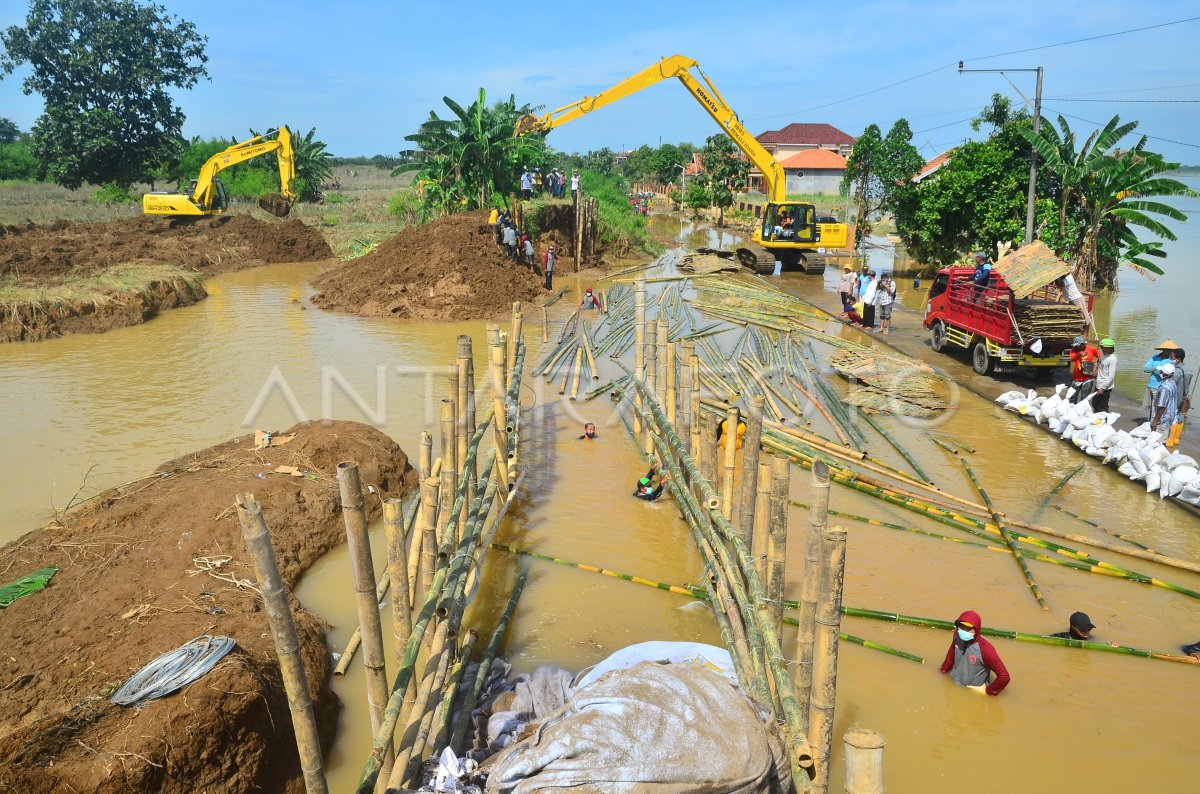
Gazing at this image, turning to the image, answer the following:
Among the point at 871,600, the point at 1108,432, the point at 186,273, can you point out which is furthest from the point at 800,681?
the point at 186,273

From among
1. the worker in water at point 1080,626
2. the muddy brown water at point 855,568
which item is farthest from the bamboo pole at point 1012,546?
the worker in water at point 1080,626

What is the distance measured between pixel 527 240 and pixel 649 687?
54.0 feet

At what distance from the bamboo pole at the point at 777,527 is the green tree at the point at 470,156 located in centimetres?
1698

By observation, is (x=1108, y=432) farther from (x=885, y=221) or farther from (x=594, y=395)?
(x=885, y=221)

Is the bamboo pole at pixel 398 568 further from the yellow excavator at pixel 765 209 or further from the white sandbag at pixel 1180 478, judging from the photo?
the yellow excavator at pixel 765 209

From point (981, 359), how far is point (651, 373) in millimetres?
6609

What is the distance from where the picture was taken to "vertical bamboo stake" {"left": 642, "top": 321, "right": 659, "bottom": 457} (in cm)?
777

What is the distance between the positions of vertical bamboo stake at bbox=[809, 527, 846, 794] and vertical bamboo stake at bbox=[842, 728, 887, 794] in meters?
0.39

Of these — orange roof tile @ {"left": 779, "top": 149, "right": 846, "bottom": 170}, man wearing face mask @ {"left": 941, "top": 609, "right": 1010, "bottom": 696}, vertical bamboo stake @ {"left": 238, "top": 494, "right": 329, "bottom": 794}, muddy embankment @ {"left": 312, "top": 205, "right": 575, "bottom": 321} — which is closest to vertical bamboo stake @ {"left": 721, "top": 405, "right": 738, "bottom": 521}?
man wearing face mask @ {"left": 941, "top": 609, "right": 1010, "bottom": 696}

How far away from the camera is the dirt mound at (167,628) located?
10.7 ft

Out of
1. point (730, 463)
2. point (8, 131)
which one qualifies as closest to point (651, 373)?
point (730, 463)

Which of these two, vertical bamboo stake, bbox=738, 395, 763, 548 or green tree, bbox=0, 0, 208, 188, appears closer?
vertical bamboo stake, bbox=738, 395, 763, 548

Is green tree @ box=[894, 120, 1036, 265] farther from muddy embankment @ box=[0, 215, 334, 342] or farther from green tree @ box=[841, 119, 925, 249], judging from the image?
muddy embankment @ box=[0, 215, 334, 342]

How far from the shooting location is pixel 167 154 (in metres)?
34.5
